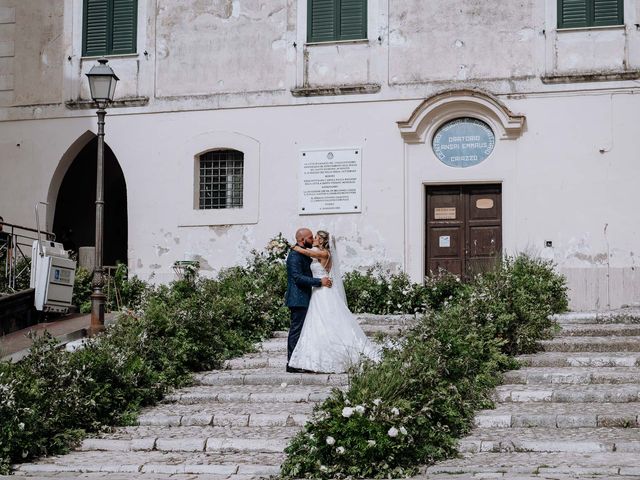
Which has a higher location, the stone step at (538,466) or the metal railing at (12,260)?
the metal railing at (12,260)

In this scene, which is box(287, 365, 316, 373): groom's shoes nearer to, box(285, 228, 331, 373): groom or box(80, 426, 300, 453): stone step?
box(285, 228, 331, 373): groom

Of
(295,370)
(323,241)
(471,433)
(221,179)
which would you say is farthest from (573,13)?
(471,433)

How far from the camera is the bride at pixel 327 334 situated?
13.2m

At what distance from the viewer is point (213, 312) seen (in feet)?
48.4

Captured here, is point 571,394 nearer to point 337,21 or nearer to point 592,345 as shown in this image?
point 592,345

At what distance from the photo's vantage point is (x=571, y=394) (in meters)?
11.5

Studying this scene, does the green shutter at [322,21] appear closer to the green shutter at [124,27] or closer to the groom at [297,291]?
the green shutter at [124,27]

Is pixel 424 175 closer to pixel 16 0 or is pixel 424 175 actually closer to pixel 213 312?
pixel 213 312

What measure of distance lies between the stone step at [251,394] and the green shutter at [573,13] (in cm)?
915

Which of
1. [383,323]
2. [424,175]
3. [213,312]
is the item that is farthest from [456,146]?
[213,312]

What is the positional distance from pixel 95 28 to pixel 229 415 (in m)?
11.6

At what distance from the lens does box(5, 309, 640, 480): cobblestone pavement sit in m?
9.63

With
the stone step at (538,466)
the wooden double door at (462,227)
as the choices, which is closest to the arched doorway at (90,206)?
the wooden double door at (462,227)

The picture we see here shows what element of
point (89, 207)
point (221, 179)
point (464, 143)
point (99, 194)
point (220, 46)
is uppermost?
point (220, 46)
